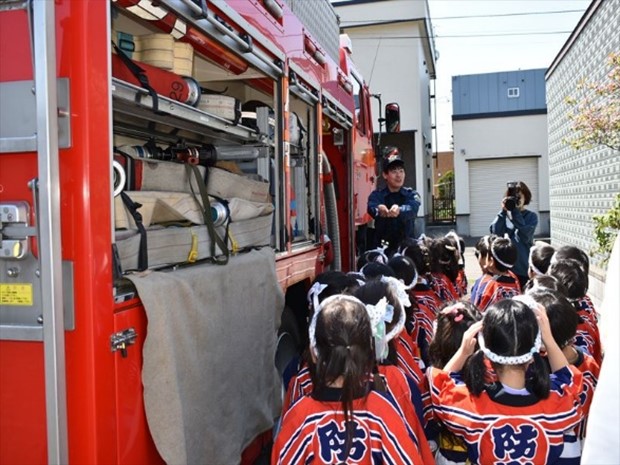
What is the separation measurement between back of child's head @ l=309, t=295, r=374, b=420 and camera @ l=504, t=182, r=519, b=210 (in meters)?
3.88

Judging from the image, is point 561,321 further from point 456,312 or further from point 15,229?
point 15,229

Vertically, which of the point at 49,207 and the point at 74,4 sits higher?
the point at 74,4

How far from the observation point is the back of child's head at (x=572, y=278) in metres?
3.28

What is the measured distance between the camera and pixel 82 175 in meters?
1.74

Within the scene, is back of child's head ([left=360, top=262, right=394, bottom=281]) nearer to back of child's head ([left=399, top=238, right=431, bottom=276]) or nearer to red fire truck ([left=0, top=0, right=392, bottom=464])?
back of child's head ([left=399, top=238, right=431, bottom=276])

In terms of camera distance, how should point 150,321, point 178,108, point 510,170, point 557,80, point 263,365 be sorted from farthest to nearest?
point 510,170, point 557,80, point 263,365, point 178,108, point 150,321

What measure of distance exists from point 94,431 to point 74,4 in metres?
1.23

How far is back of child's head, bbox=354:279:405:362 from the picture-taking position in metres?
2.26

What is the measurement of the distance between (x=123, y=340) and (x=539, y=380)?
55.2 inches

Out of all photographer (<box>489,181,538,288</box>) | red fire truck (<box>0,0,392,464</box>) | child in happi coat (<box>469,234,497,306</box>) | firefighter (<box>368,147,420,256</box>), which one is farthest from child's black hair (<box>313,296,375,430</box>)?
photographer (<box>489,181,538,288</box>)

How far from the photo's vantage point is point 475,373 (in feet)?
A: 7.11

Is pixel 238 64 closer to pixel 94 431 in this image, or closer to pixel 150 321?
pixel 150 321

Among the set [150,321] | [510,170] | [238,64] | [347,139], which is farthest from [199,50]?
[510,170]

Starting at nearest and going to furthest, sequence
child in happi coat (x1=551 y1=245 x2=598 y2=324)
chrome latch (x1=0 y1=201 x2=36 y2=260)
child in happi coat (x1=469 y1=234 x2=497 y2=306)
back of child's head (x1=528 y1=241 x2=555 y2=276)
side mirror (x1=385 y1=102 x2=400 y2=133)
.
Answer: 1. chrome latch (x1=0 y1=201 x2=36 y2=260)
2. child in happi coat (x1=551 y1=245 x2=598 y2=324)
3. back of child's head (x1=528 y1=241 x2=555 y2=276)
4. child in happi coat (x1=469 y1=234 x2=497 y2=306)
5. side mirror (x1=385 y1=102 x2=400 y2=133)
